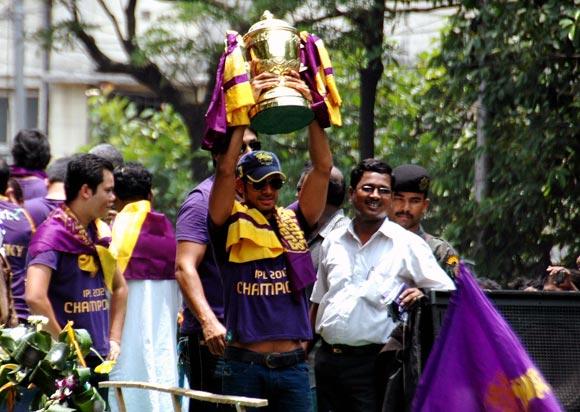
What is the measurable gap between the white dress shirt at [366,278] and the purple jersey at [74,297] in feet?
3.70

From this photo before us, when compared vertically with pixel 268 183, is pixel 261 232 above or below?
below

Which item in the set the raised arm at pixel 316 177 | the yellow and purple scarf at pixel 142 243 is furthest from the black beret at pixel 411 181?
the yellow and purple scarf at pixel 142 243

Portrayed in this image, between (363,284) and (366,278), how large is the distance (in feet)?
0.22

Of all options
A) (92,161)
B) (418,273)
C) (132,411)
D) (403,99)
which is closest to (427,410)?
(418,273)

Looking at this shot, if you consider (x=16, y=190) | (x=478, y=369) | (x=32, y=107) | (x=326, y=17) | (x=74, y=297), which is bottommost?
(x=478, y=369)

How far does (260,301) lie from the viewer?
6637mm

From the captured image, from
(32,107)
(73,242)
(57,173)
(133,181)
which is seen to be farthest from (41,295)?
(32,107)

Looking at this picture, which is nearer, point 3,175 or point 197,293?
point 197,293

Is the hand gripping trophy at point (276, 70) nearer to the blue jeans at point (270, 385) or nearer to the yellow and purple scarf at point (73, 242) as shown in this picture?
the blue jeans at point (270, 385)

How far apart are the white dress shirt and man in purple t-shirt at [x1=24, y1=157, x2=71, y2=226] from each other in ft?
6.52

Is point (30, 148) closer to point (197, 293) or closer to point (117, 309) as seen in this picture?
point (117, 309)

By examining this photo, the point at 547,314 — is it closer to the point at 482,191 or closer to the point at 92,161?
the point at 92,161

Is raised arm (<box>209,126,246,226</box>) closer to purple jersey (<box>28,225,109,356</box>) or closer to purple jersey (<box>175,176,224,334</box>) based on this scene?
purple jersey (<box>175,176,224,334</box>)

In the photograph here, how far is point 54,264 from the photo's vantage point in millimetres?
7367
